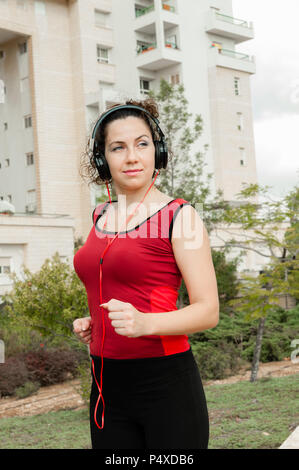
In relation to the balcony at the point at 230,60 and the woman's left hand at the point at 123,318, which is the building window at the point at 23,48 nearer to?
the balcony at the point at 230,60

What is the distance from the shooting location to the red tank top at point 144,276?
59.1 inches

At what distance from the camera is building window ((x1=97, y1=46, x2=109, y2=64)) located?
27109 millimetres

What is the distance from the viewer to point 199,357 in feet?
35.6

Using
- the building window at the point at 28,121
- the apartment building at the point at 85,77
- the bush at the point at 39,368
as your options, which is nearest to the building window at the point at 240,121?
the apartment building at the point at 85,77

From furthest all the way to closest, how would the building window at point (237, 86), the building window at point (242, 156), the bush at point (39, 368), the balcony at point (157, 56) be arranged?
the building window at point (242, 156) < the building window at point (237, 86) < the balcony at point (157, 56) < the bush at point (39, 368)

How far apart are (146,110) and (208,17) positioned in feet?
92.4

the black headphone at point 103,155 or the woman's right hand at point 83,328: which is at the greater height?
the black headphone at point 103,155

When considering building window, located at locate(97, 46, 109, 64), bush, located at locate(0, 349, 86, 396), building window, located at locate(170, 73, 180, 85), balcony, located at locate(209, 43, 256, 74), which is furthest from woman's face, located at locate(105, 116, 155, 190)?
balcony, located at locate(209, 43, 256, 74)

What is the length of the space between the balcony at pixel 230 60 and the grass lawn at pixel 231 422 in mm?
21916

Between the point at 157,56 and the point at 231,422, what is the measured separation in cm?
2166

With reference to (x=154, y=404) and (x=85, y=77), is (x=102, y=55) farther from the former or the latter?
(x=154, y=404)

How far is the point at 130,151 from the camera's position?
1.66 meters

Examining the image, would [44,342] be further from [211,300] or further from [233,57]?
[233,57]

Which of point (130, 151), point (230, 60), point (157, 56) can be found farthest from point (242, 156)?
point (130, 151)
